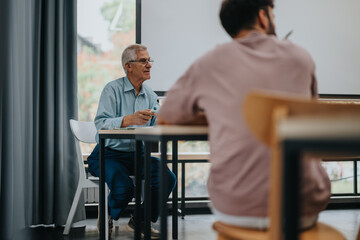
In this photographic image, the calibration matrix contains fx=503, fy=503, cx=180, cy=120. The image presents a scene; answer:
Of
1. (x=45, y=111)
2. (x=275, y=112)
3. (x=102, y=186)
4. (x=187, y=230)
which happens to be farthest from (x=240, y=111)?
(x=45, y=111)

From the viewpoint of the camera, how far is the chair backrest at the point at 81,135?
357cm

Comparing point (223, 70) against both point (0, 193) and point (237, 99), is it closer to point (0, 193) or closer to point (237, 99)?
point (237, 99)

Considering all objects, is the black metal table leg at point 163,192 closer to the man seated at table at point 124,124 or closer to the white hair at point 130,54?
the man seated at table at point 124,124

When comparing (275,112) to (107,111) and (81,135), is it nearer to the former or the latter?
(107,111)

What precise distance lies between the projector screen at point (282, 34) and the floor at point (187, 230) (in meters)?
1.18

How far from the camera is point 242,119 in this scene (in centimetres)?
132

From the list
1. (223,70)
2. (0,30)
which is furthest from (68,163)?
(223,70)

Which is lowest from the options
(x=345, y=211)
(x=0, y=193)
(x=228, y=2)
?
(x=345, y=211)

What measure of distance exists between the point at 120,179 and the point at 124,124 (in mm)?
366

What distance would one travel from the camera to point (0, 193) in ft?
10.00

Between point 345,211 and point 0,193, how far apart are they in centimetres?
297

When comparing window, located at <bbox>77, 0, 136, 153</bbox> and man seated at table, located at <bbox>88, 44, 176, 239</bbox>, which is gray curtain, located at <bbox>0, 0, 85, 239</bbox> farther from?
man seated at table, located at <bbox>88, 44, 176, 239</bbox>

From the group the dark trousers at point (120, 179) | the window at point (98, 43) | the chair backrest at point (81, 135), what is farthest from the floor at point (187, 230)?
the window at point (98, 43)

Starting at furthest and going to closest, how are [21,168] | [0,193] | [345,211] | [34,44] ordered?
[345,211] < [34,44] < [21,168] < [0,193]
